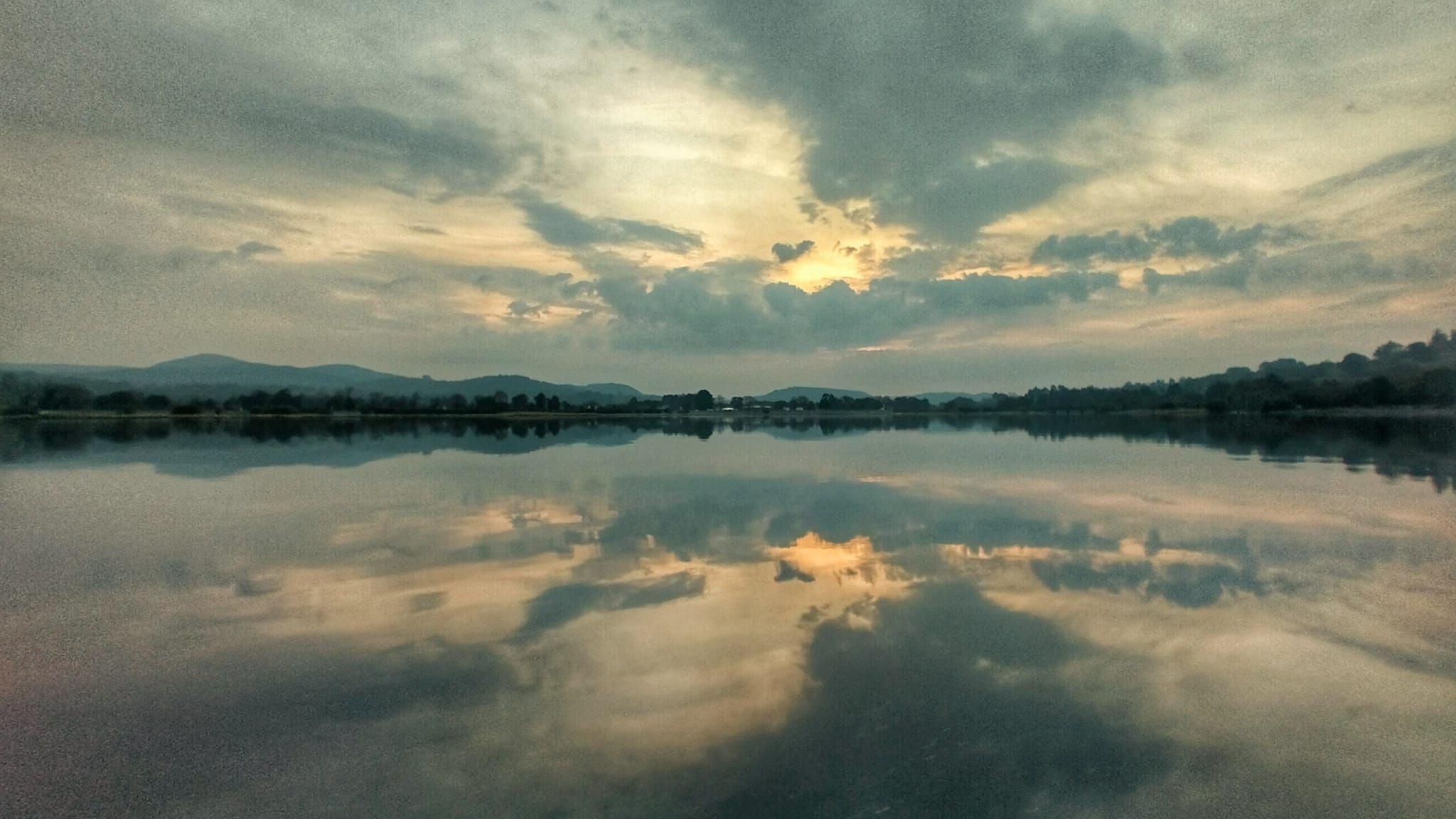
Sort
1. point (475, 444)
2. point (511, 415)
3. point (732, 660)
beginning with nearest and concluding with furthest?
point (732, 660) < point (475, 444) < point (511, 415)

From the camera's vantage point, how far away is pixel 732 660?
10.4 metres

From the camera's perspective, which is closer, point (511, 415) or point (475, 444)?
point (475, 444)

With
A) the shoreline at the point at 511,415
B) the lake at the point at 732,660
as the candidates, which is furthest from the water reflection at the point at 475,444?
the shoreline at the point at 511,415

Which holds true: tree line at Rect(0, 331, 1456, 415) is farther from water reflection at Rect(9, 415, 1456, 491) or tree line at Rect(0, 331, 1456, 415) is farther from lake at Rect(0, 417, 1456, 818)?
lake at Rect(0, 417, 1456, 818)

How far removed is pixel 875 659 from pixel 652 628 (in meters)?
3.98

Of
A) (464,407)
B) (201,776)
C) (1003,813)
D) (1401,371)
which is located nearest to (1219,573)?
(1003,813)

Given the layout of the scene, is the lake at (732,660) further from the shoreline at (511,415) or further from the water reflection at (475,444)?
the shoreline at (511,415)

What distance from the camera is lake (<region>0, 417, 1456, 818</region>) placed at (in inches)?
280

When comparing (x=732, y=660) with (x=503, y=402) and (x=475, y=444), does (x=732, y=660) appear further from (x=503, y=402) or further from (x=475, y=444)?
(x=503, y=402)

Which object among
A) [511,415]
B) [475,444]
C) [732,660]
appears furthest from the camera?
[511,415]

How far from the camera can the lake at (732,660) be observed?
7.11 m

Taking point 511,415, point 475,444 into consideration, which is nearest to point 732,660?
point 475,444

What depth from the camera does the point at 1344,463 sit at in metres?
38.1

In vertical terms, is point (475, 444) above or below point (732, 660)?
above
